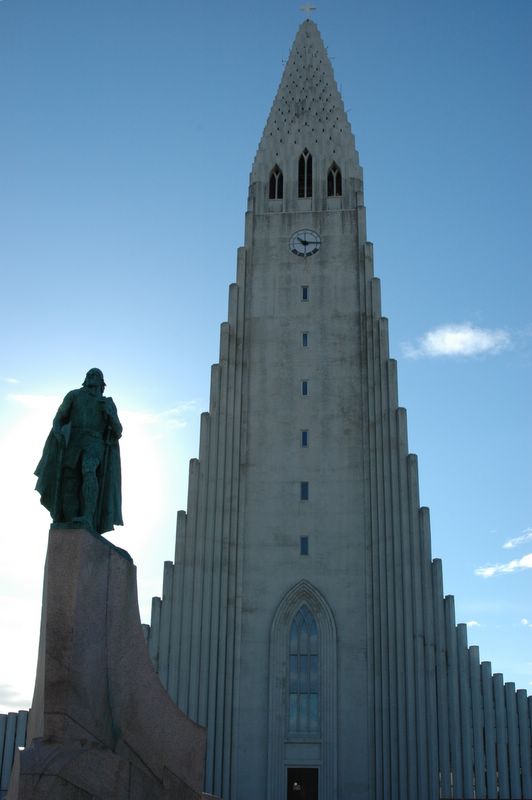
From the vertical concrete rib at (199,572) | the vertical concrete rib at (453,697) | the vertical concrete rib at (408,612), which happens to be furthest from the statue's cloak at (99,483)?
the vertical concrete rib at (453,697)

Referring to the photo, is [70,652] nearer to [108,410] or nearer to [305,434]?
[108,410]

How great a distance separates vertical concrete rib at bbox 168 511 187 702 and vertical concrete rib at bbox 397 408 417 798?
7.81 m

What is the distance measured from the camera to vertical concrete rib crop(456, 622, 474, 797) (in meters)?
30.3

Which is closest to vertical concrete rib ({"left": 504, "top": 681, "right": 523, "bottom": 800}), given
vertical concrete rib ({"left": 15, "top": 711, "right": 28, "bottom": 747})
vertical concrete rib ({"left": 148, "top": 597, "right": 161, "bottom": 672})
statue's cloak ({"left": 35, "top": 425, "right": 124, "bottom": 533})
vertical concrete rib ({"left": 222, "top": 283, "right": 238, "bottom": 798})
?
vertical concrete rib ({"left": 222, "top": 283, "right": 238, "bottom": 798})

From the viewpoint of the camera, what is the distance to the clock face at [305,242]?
131 ft

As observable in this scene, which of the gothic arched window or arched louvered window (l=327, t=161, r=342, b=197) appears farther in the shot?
arched louvered window (l=327, t=161, r=342, b=197)

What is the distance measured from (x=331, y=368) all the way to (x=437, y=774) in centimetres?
1543

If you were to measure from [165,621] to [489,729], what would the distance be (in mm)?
11457

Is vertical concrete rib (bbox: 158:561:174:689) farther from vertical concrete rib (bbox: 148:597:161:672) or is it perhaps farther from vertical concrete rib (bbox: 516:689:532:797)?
vertical concrete rib (bbox: 516:689:532:797)

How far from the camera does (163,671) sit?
1275 inches

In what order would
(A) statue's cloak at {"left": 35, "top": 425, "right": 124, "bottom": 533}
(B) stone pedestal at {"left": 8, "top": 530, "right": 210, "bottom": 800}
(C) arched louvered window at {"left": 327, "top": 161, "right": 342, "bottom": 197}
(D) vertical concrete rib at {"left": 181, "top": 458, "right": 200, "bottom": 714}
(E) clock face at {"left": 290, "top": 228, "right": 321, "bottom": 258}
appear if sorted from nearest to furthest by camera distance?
(B) stone pedestal at {"left": 8, "top": 530, "right": 210, "bottom": 800}, (A) statue's cloak at {"left": 35, "top": 425, "right": 124, "bottom": 533}, (D) vertical concrete rib at {"left": 181, "top": 458, "right": 200, "bottom": 714}, (E) clock face at {"left": 290, "top": 228, "right": 321, "bottom": 258}, (C) arched louvered window at {"left": 327, "top": 161, "right": 342, "bottom": 197}

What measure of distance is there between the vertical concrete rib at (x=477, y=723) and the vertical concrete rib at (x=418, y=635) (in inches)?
63.1

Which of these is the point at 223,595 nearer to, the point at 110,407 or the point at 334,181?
the point at 334,181

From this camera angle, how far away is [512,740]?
30.9m
